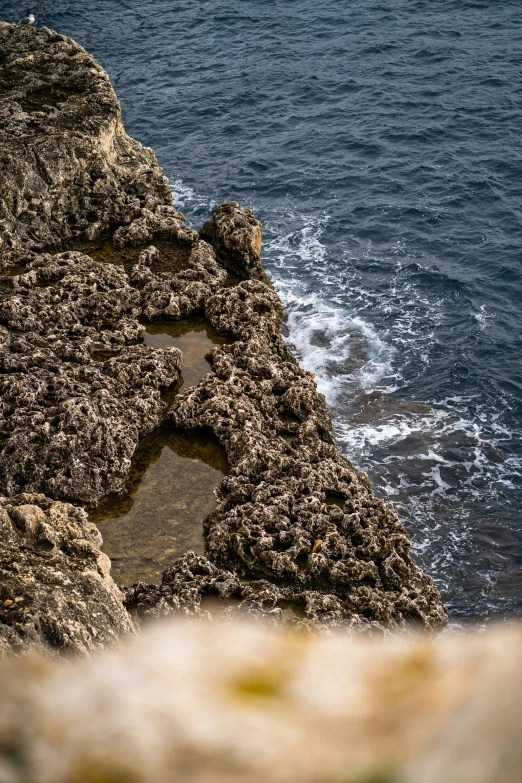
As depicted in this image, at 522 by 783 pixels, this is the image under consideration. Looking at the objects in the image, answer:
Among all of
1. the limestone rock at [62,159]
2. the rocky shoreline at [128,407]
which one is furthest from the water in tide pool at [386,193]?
the limestone rock at [62,159]

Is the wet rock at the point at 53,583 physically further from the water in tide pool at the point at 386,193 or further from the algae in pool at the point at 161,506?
the water in tide pool at the point at 386,193

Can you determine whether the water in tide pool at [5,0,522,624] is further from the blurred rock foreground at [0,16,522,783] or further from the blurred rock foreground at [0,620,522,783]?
the blurred rock foreground at [0,620,522,783]

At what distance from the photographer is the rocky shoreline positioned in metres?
16.6

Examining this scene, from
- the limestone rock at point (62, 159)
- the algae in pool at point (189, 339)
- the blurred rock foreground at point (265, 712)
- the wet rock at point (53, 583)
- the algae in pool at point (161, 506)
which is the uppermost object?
the blurred rock foreground at point (265, 712)

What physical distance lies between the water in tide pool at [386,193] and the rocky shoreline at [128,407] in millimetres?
Answer: 7205

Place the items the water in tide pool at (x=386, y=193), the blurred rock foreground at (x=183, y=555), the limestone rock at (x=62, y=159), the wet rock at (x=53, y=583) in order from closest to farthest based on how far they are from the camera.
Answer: the blurred rock foreground at (x=183, y=555), the wet rock at (x=53, y=583), the limestone rock at (x=62, y=159), the water in tide pool at (x=386, y=193)

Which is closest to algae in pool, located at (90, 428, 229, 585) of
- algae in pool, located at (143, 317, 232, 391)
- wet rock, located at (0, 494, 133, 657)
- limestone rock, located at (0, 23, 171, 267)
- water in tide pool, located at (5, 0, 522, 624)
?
wet rock, located at (0, 494, 133, 657)

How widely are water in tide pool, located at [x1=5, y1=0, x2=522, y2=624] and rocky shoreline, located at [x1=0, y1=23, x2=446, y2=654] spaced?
23.6ft

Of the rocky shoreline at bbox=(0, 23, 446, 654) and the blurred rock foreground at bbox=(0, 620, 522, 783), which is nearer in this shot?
the blurred rock foreground at bbox=(0, 620, 522, 783)

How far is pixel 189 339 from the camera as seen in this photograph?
27.3 m

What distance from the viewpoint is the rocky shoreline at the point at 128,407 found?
54.6 ft

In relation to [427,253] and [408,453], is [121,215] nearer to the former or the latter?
[408,453]

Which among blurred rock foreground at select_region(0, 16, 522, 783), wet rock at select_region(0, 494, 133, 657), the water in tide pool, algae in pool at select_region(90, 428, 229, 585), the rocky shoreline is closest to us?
blurred rock foreground at select_region(0, 16, 522, 783)

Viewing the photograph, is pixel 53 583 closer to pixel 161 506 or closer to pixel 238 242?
pixel 161 506
